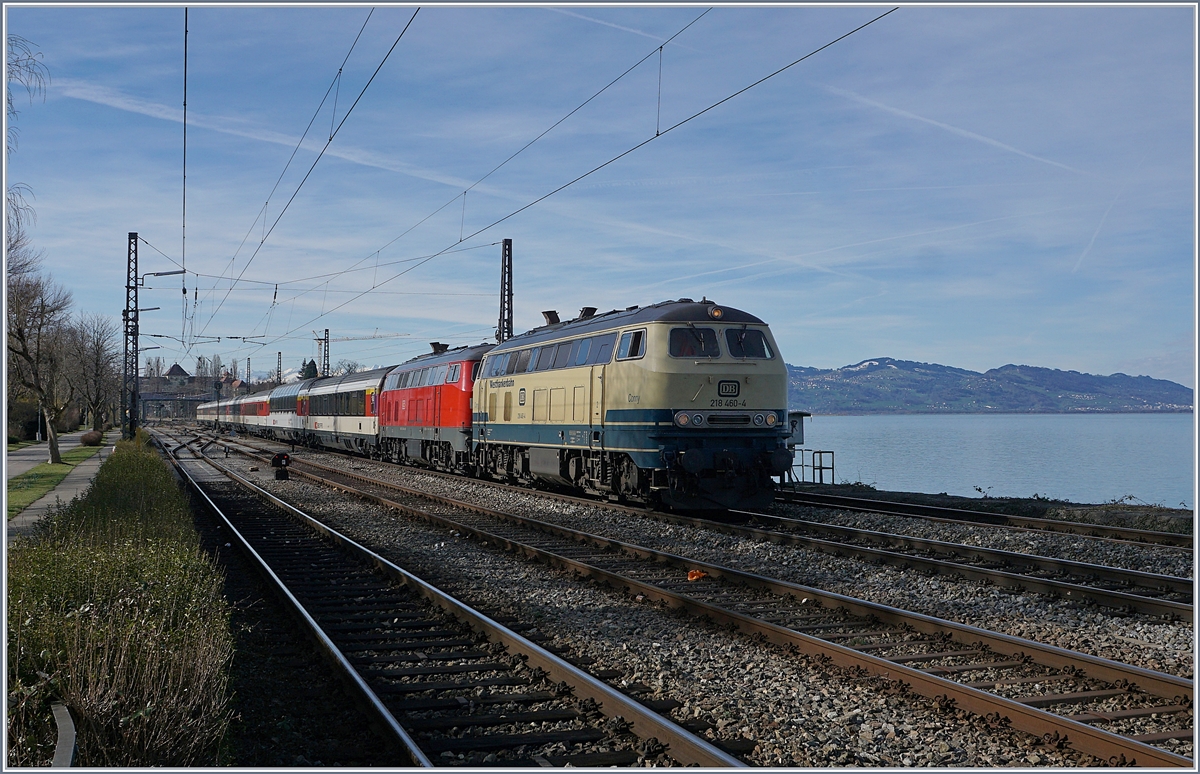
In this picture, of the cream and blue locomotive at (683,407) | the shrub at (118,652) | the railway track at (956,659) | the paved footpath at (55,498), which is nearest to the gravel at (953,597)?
the railway track at (956,659)

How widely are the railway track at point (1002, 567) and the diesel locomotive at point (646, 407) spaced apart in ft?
3.57

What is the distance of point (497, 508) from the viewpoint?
19875 millimetres

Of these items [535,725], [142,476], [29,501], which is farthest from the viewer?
[29,501]

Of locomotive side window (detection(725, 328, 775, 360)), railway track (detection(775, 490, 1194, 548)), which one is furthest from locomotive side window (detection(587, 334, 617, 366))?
railway track (detection(775, 490, 1194, 548))

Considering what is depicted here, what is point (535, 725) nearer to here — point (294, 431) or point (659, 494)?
point (659, 494)

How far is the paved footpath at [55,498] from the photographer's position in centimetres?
1577

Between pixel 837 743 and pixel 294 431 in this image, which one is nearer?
pixel 837 743

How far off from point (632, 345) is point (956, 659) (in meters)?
10.1

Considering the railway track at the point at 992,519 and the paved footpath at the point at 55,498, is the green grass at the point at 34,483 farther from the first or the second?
the railway track at the point at 992,519

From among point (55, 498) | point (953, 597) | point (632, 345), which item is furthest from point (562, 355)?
point (55, 498)

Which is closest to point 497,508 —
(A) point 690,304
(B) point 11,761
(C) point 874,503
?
(A) point 690,304

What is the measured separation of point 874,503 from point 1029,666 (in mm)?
12902

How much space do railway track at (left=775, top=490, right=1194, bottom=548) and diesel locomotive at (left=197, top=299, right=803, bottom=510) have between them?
195 cm

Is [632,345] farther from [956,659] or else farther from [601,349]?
[956,659]
